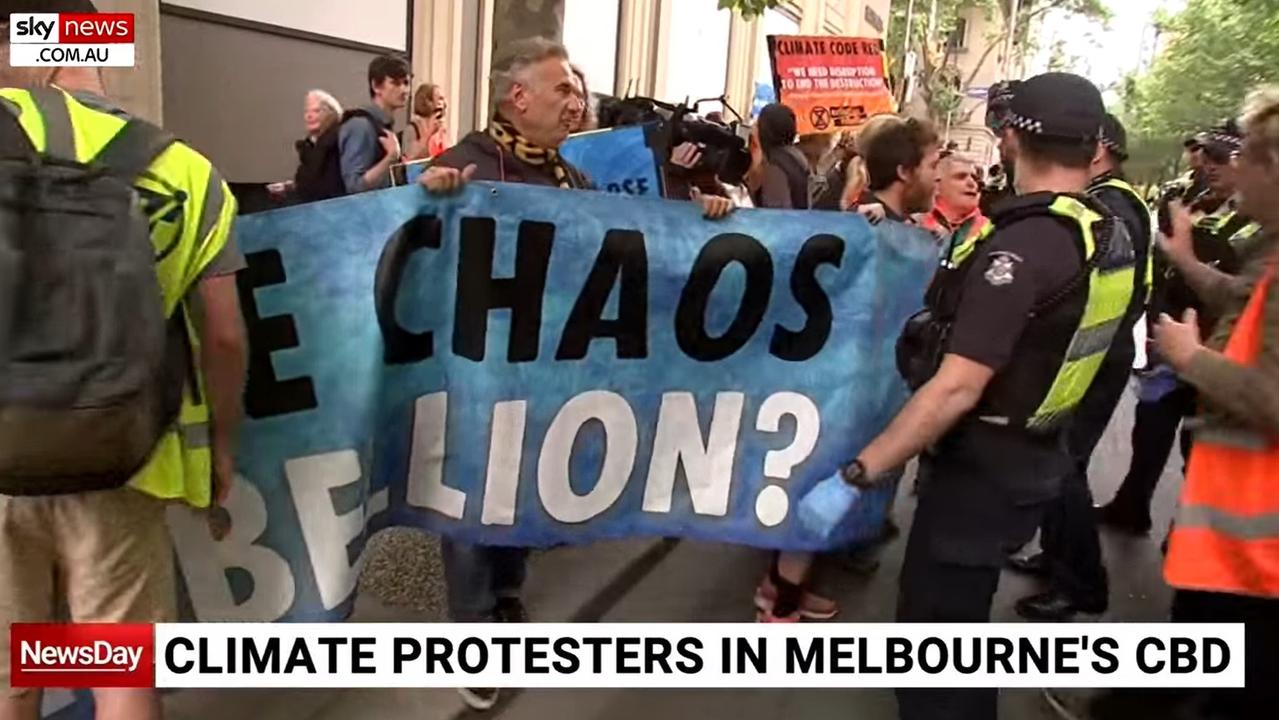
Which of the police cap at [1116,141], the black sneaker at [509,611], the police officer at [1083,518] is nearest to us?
the black sneaker at [509,611]

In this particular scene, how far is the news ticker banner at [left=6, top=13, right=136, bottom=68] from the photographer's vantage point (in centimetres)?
220

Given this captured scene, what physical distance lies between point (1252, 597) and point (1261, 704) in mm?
321

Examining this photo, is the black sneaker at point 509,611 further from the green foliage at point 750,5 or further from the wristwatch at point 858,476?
the green foliage at point 750,5

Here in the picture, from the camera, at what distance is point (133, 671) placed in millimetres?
2443

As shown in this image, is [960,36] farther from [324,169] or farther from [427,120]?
[324,169]

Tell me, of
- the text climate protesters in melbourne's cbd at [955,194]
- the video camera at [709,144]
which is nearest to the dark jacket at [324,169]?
the video camera at [709,144]

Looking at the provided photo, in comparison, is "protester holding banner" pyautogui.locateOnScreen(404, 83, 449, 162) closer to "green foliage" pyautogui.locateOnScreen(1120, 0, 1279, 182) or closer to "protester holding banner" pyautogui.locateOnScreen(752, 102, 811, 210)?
"protester holding banner" pyautogui.locateOnScreen(752, 102, 811, 210)

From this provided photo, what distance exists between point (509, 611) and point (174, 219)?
2.05 meters

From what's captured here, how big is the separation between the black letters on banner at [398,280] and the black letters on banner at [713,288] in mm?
799

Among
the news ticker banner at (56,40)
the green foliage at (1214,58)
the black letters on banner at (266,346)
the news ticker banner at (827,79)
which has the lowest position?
the black letters on banner at (266,346)

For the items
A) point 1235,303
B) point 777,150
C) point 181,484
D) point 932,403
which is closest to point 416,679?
point 181,484

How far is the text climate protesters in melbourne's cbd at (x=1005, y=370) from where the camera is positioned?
266 centimetres

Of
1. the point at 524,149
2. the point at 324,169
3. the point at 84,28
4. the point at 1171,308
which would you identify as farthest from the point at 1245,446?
the point at 324,169

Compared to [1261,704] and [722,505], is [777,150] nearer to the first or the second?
[722,505]
